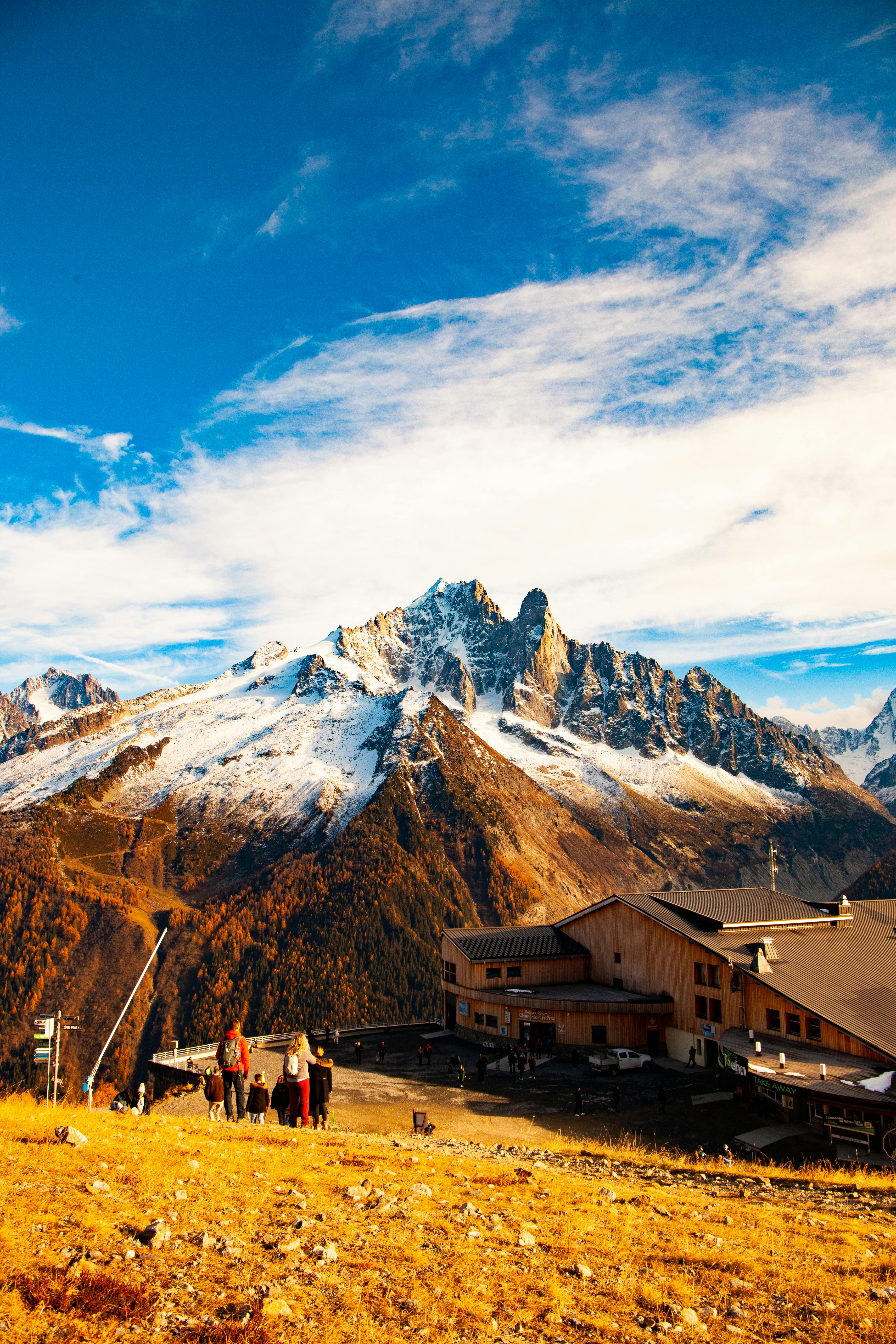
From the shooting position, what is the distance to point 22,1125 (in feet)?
61.0

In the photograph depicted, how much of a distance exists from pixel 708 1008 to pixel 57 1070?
40.3 m

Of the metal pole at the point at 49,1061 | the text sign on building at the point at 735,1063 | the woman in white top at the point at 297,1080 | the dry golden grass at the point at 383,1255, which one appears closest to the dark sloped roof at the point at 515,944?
the text sign on building at the point at 735,1063

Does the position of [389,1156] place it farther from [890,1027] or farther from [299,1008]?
[299,1008]

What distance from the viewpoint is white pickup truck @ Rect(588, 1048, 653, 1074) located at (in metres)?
51.7

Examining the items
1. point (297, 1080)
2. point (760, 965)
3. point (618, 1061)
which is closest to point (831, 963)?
point (760, 965)

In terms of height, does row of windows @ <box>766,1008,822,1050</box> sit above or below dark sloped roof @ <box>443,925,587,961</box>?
below

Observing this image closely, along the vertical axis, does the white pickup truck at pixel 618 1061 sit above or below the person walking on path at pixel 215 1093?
below

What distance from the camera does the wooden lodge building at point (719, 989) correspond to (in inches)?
1599

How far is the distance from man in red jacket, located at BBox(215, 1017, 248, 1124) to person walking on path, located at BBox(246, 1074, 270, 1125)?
373mm

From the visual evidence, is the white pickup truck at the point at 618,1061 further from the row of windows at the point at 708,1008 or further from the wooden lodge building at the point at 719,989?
the row of windows at the point at 708,1008

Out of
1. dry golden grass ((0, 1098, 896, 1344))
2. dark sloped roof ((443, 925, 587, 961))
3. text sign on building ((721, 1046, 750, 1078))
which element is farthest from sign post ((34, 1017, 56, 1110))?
dark sloped roof ((443, 925, 587, 961))

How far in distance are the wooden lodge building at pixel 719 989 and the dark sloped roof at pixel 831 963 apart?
126mm

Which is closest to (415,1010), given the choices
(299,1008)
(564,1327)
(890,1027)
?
(299,1008)

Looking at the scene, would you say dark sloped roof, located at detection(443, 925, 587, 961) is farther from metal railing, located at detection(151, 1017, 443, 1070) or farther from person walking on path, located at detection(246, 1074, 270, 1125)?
person walking on path, located at detection(246, 1074, 270, 1125)
